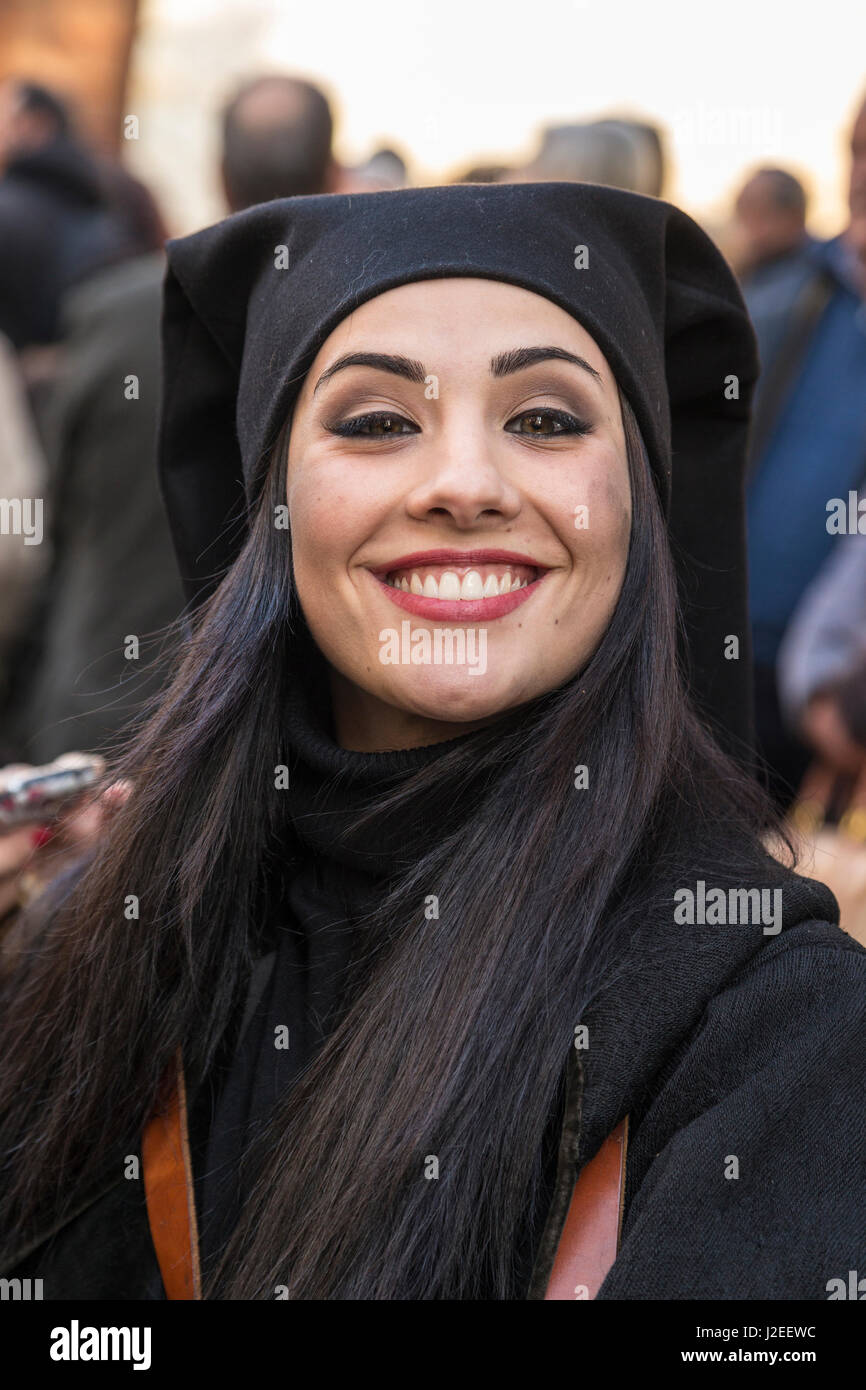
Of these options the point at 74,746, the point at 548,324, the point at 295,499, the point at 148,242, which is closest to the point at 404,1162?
the point at 295,499

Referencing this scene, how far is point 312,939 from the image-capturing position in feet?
6.90

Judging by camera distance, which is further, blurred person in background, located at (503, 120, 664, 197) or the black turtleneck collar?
blurred person in background, located at (503, 120, 664, 197)

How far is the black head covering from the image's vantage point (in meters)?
2.09

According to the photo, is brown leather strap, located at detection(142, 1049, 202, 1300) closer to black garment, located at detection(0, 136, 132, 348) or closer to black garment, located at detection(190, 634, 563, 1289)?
black garment, located at detection(190, 634, 563, 1289)

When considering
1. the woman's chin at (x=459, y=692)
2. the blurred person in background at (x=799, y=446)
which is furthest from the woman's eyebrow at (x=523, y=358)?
the blurred person in background at (x=799, y=446)

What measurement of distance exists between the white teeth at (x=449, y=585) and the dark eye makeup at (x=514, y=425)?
0.65 ft

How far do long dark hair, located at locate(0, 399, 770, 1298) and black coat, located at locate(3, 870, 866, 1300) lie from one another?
66 mm

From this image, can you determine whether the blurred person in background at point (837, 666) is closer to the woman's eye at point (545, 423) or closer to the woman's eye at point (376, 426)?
the woman's eye at point (545, 423)

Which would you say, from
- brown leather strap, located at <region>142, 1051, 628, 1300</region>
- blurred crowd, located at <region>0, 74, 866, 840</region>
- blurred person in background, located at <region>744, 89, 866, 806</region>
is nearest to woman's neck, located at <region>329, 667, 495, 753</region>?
brown leather strap, located at <region>142, 1051, 628, 1300</region>

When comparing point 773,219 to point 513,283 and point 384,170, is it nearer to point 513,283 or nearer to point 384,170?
point 384,170

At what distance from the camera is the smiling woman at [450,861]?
1.74m

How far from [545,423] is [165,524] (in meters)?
2.00

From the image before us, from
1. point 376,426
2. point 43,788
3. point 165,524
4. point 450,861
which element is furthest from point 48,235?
point 450,861

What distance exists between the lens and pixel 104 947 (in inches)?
87.2
